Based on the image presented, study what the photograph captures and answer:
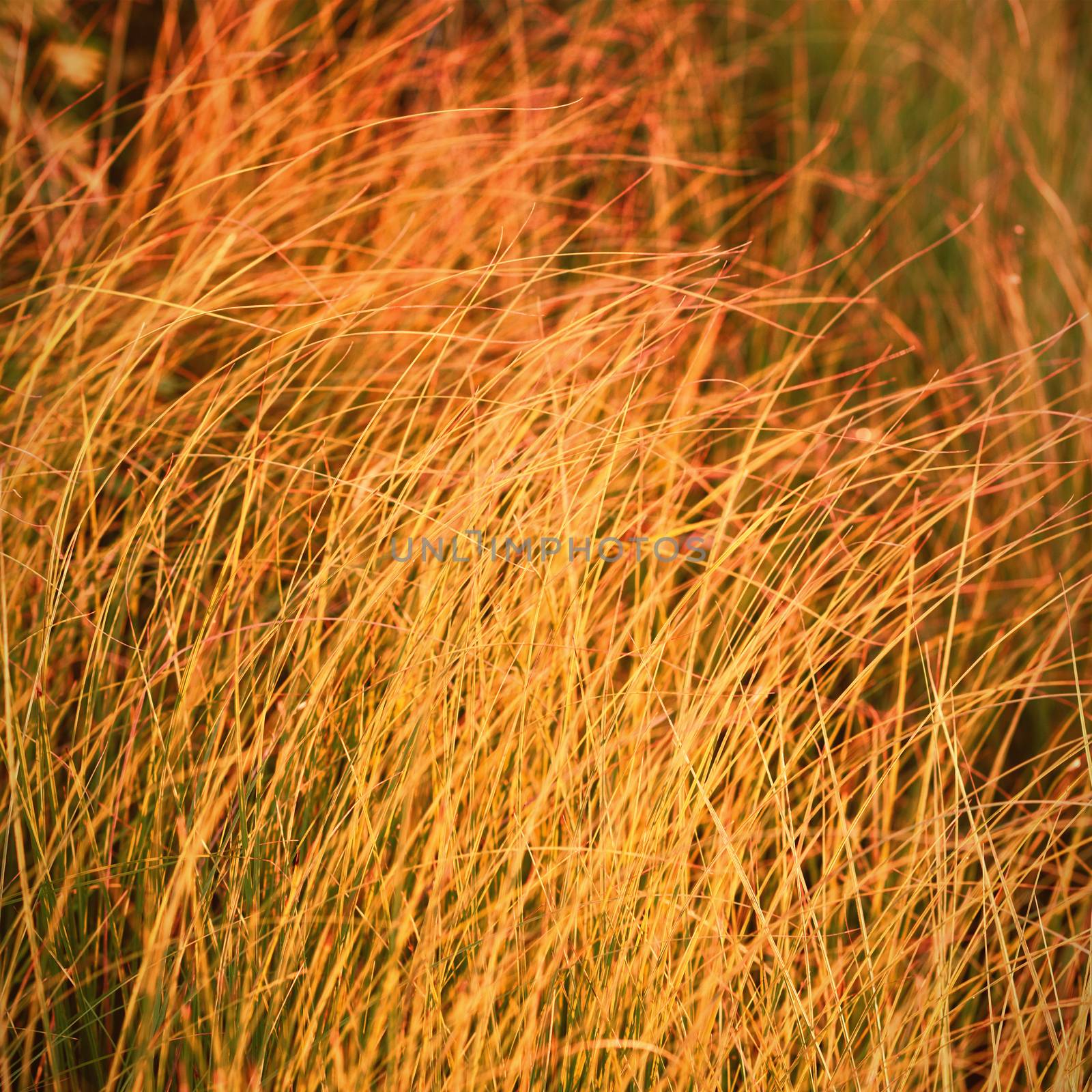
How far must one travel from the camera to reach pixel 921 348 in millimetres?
2293

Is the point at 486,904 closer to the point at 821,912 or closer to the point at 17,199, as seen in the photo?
the point at 821,912

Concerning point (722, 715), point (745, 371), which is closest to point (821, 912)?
point (722, 715)

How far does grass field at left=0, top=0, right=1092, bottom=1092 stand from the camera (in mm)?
1094

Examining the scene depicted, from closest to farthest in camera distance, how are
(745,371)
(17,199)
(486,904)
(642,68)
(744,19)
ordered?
(486,904) < (17,199) < (745,371) < (642,68) < (744,19)

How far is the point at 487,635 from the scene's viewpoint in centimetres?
126

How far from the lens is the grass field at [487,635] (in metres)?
1.09

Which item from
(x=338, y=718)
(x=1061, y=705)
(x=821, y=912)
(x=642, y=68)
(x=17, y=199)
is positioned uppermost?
(x=17, y=199)

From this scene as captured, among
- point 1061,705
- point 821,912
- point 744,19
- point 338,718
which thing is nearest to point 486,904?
point 338,718

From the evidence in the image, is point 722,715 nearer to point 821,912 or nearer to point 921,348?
point 821,912

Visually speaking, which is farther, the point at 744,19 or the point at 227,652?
the point at 744,19

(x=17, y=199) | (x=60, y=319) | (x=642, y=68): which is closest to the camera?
(x=60, y=319)

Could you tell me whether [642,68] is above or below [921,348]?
above

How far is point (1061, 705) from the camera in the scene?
5.92ft

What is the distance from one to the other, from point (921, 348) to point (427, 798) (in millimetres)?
1664
